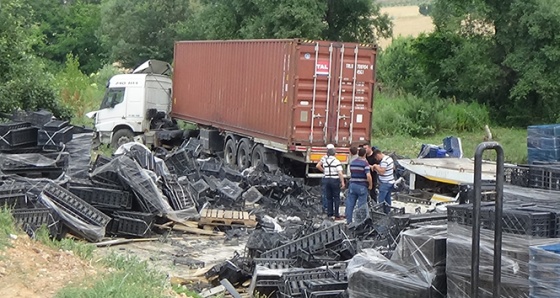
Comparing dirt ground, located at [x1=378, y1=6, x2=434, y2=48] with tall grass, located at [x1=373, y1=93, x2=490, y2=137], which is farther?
dirt ground, located at [x1=378, y1=6, x2=434, y2=48]

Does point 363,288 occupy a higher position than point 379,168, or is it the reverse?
point 379,168

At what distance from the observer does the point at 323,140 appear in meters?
18.5

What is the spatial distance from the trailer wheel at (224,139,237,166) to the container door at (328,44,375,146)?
13.7ft

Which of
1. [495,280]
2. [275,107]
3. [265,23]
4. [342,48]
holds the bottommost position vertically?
[495,280]

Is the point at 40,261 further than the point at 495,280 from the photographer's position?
Yes

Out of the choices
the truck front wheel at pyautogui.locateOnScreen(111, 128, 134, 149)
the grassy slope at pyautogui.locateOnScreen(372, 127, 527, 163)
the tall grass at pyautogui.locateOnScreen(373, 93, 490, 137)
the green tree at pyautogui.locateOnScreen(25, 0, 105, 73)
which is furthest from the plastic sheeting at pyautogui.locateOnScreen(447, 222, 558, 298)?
the green tree at pyautogui.locateOnScreen(25, 0, 105, 73)

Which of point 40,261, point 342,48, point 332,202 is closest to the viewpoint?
point 40,261

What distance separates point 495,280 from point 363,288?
2759 mm

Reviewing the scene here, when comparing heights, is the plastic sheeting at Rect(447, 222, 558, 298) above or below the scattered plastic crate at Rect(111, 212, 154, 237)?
above

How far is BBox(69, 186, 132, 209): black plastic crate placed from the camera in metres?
13.1

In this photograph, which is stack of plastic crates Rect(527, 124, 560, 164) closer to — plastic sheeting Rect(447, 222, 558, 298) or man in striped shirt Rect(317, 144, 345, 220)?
man in striped shirt Rect(317, 144, 345, 220)

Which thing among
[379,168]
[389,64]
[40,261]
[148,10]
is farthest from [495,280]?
[148,10]

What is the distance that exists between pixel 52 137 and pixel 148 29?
34.2 meters

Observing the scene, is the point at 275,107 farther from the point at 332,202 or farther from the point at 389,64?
the point at 389,64
